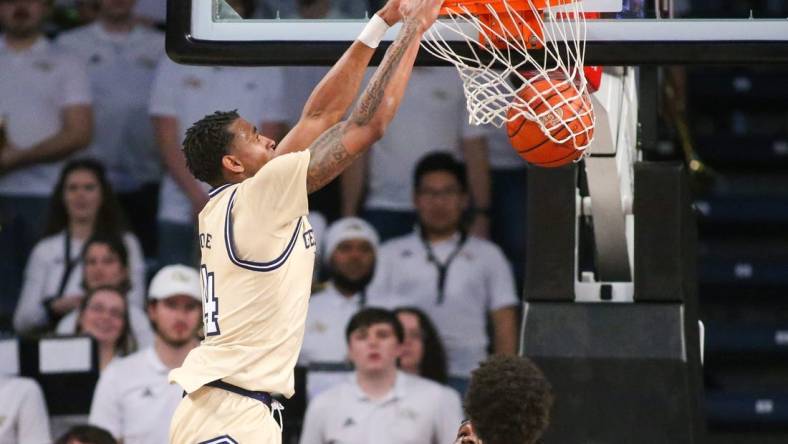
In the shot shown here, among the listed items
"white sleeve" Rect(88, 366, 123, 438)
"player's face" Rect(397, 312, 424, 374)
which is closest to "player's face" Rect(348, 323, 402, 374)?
"player's face" Rect(397, 312, 424, 374)

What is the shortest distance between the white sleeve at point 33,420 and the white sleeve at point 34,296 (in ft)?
2.39

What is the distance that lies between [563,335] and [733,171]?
443cm

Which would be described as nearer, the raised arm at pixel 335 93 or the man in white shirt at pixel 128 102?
the raised arm at pixel 335 93

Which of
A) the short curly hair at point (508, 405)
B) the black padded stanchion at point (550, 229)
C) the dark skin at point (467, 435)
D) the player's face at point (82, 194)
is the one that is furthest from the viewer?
the player's face at point (82, 194)

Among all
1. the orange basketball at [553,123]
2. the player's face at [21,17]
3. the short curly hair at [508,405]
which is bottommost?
the short curly hair at [508,405]

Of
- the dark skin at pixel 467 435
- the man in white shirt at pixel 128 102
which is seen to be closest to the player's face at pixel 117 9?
the man in white shirt at pixel 128 102

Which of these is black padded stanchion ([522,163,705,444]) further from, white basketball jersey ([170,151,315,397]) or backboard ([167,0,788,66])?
white basketball jersey ([170,151,315,397])

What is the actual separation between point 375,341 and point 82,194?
6.72 feet

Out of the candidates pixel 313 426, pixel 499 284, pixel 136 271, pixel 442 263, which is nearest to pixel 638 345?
pixel 313 426

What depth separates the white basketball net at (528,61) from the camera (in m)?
4.56

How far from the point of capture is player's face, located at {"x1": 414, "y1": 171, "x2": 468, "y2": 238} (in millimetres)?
8242

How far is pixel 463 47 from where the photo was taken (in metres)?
4.76

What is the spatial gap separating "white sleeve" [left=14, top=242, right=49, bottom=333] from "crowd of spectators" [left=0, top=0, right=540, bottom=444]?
0.04 ft

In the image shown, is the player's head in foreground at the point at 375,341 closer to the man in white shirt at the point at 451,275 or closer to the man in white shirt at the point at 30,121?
the man in white shirt at the point at 451,275
